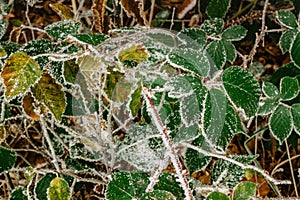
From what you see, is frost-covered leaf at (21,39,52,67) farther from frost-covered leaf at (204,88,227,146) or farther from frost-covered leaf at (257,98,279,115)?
frost-covered leaf at (257,98,279,115)

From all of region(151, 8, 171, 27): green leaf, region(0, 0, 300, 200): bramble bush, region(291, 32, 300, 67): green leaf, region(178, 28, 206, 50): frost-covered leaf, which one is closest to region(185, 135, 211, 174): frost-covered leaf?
region(0, 0, 300, 200): bramble bush

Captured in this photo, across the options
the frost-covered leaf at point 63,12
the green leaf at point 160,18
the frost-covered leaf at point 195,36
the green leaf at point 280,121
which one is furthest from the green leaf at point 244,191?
the green leaf at point 160,18

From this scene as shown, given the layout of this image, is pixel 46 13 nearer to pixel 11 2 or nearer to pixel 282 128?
pixel 11 2

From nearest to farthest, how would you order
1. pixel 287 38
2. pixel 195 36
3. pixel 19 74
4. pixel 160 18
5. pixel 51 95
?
pixel 19 74, pixel 51 95, pixel 195 36, pixel 287 38, pixel 160 18

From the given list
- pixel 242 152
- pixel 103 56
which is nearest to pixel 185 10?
pixel 242 152

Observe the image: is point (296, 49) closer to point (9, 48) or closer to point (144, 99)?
point (144, 99)

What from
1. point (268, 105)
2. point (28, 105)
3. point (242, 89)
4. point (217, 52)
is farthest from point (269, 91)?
point (28, 105)
